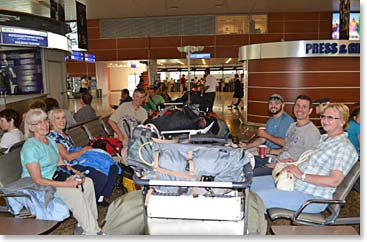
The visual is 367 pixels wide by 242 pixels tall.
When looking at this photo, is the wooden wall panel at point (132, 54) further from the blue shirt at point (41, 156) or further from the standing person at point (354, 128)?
the blue shirt at point (41, 156)

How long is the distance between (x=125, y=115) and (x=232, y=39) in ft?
42.6

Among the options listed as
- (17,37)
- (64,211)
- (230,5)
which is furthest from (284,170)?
(230,5)

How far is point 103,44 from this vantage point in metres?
18.1

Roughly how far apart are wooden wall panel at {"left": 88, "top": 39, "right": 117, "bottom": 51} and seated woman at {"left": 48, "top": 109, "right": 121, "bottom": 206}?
15.1 meters

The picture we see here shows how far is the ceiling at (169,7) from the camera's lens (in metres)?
13.0

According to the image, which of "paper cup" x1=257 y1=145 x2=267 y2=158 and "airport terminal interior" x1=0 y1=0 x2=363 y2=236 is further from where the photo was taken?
"paper cup" x1=257 y1=145 x2=267 y2=158

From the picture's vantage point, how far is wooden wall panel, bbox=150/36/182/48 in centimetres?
1730

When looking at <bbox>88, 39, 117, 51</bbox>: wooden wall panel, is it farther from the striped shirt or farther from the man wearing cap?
the striped shirt

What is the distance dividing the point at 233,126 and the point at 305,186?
23.8ft

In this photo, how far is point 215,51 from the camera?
676 inches

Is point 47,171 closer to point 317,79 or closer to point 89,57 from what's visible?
point 317,79

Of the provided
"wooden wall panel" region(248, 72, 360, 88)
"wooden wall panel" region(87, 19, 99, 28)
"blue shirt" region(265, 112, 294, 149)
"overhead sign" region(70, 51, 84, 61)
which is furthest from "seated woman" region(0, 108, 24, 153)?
"wooden wall panel" region(87, 19, 99, 28)

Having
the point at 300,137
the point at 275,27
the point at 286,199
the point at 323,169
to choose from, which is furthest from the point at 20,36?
the point at 275,27

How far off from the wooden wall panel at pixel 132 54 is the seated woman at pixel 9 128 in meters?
14.4
